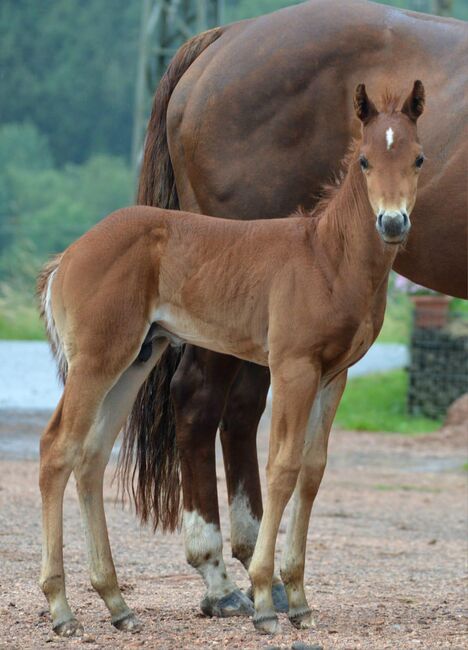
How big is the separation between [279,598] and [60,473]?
3.94ft

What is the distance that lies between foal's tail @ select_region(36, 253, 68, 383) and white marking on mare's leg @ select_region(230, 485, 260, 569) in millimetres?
1092

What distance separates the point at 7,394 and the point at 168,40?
8794 millimetres

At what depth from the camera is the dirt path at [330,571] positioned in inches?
168

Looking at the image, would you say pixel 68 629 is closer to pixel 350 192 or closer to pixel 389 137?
pixel 350 192

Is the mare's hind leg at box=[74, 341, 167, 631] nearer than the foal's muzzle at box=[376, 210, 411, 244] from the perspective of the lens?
No

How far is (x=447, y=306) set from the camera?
1308 centimetres

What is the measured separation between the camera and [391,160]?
3.89 m

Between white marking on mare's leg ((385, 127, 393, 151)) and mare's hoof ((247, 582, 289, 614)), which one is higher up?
white marking on mare's leg ((385, 127, 393, 151))

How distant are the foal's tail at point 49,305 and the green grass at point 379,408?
8.51 metres

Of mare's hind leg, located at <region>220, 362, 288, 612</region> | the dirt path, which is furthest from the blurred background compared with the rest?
mare's hind leg, located at <region>220, 362, 288, 612</region>

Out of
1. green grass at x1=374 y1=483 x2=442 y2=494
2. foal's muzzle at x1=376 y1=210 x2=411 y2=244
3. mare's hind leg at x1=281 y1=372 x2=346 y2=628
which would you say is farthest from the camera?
green grass at x1=374 y1=483 x2=442 y2=494

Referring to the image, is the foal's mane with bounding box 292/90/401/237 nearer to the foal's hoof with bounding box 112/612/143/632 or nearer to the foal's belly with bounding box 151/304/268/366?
the foal's belly with bounding box 151/304/268/366

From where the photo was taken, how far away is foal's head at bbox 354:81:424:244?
Result: 376cm

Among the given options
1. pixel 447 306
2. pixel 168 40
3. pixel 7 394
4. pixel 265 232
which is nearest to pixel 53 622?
pixel 265 232
